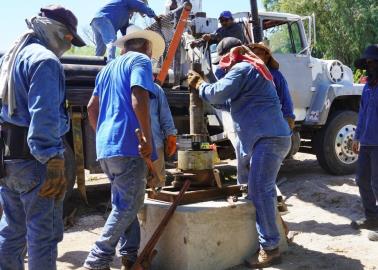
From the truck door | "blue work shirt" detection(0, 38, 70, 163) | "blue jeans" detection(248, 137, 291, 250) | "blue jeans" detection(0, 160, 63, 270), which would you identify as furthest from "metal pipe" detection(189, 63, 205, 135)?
the truck door

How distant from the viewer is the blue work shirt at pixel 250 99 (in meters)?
4.05

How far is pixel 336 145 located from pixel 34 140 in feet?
20.7

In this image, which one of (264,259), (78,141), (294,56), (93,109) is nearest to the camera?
(93,109)

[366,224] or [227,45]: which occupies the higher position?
[227,45]

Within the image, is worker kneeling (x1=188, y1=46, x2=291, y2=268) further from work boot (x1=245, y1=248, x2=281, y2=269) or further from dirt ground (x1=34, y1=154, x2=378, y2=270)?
dirt ground (x1=34, y1=154, x2=378, y2=270)

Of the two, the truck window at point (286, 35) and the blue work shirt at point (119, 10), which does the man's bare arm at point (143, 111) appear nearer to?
the blue work shirt at point (119, 10)

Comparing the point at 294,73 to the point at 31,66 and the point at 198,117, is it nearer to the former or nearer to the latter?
the point at 198,117

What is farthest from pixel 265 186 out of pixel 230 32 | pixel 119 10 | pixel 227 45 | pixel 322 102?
pixel 322 102

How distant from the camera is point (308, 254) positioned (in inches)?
176

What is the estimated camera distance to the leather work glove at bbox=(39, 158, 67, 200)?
2838 mm

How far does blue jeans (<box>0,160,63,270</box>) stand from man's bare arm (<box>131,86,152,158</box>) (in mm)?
689

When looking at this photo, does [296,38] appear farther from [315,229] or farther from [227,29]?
[315,229]

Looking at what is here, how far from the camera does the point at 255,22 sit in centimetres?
721

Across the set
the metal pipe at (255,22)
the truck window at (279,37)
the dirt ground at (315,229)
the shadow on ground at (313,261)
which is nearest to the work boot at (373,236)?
the dirt ground at (315,229)
